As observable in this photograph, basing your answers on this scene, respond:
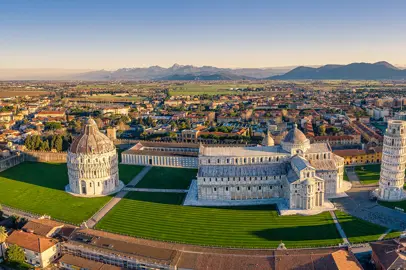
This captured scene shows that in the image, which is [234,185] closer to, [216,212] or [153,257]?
[216,212]

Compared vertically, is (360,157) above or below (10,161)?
above

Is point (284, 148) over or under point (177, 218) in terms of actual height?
over

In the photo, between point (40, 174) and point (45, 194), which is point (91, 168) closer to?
point (45, 194)

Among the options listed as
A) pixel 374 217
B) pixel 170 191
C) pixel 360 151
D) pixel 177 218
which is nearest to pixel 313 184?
pixel 374 217

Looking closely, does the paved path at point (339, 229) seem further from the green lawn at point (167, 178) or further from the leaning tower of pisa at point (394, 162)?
the green lawn at point (167, 178)

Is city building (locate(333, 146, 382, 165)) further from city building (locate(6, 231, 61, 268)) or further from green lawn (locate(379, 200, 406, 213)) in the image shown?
city building (locate(6, 231, 61, 268))

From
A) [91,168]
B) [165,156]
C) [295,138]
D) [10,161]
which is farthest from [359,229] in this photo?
[10,161]

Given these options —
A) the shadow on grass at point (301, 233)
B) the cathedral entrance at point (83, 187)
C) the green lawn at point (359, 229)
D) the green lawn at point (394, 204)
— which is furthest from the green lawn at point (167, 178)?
the green lawn at point (394, 204)
